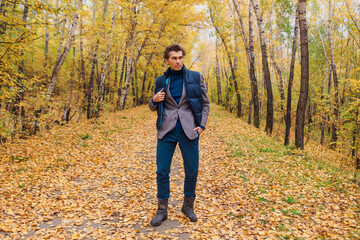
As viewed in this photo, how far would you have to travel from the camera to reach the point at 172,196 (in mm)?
4758

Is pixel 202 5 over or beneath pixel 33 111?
over

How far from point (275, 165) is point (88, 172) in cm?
516

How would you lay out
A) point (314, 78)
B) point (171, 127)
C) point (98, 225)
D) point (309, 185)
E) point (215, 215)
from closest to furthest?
1. point (171, 127)
2. point (98, 225)
3. point (215, 215)
4. point (309, 185)
5. point (314, 78)

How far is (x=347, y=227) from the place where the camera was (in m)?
3.48

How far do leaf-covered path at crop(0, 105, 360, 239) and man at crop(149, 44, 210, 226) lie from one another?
0.87m

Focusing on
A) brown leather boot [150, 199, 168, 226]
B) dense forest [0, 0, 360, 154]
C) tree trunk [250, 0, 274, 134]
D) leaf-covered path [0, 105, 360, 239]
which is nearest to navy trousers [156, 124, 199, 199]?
brown leather boot [150, 199, 168, 226]

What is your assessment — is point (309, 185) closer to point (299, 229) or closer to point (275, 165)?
point (275, 165)

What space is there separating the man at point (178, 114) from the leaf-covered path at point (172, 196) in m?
0.87

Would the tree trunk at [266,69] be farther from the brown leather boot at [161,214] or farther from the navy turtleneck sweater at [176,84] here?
the brown leather boot at [161,214]

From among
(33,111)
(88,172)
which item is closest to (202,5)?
(33,111)

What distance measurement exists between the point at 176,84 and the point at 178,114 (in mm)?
465

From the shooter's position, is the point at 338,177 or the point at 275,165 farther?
the point at 275,165

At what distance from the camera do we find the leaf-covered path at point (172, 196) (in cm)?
346

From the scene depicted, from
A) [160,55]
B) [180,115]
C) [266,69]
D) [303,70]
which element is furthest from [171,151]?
[160,55]
